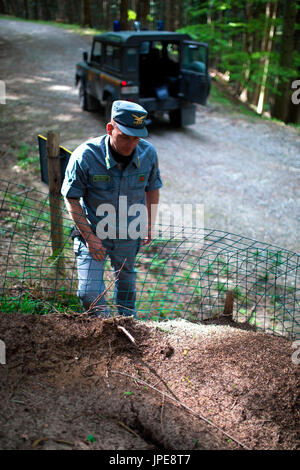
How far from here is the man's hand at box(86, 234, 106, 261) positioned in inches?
126

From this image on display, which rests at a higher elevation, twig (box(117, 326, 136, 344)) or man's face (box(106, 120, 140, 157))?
man's face (box(106, 120, 140, 157))

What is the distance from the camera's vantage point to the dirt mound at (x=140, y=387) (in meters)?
1.82

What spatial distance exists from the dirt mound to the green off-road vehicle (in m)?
6.94

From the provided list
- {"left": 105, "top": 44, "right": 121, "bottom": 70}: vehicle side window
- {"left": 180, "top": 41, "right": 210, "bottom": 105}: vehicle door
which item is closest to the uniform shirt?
{"left": 105, "top": 44, "right": 121, "bottom": 70}: vehicle side window

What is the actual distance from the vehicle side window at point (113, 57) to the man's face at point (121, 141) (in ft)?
20.2

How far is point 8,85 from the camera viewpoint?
1225cm

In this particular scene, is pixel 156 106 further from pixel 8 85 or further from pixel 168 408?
pixel 168 408

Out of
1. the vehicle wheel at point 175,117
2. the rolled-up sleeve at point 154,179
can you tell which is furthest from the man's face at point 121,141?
the vehicle wheel at point 175,117

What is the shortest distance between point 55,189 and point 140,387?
260 centimetres

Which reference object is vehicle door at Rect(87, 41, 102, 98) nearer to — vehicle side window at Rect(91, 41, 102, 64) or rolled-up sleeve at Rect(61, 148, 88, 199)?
vehicle side window at Rect(91, 41, 102, 64)

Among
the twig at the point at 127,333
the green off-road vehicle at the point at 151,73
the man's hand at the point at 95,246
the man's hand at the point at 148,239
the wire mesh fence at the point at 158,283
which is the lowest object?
the wire mesh fence at the point at 158,283

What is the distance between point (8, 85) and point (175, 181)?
7.56 metres

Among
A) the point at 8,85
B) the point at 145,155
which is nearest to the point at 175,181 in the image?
the point at 145,155

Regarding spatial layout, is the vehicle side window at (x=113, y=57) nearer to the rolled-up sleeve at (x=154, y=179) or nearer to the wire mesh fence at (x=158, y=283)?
the wire mesh fence at (x=158, y=283)
